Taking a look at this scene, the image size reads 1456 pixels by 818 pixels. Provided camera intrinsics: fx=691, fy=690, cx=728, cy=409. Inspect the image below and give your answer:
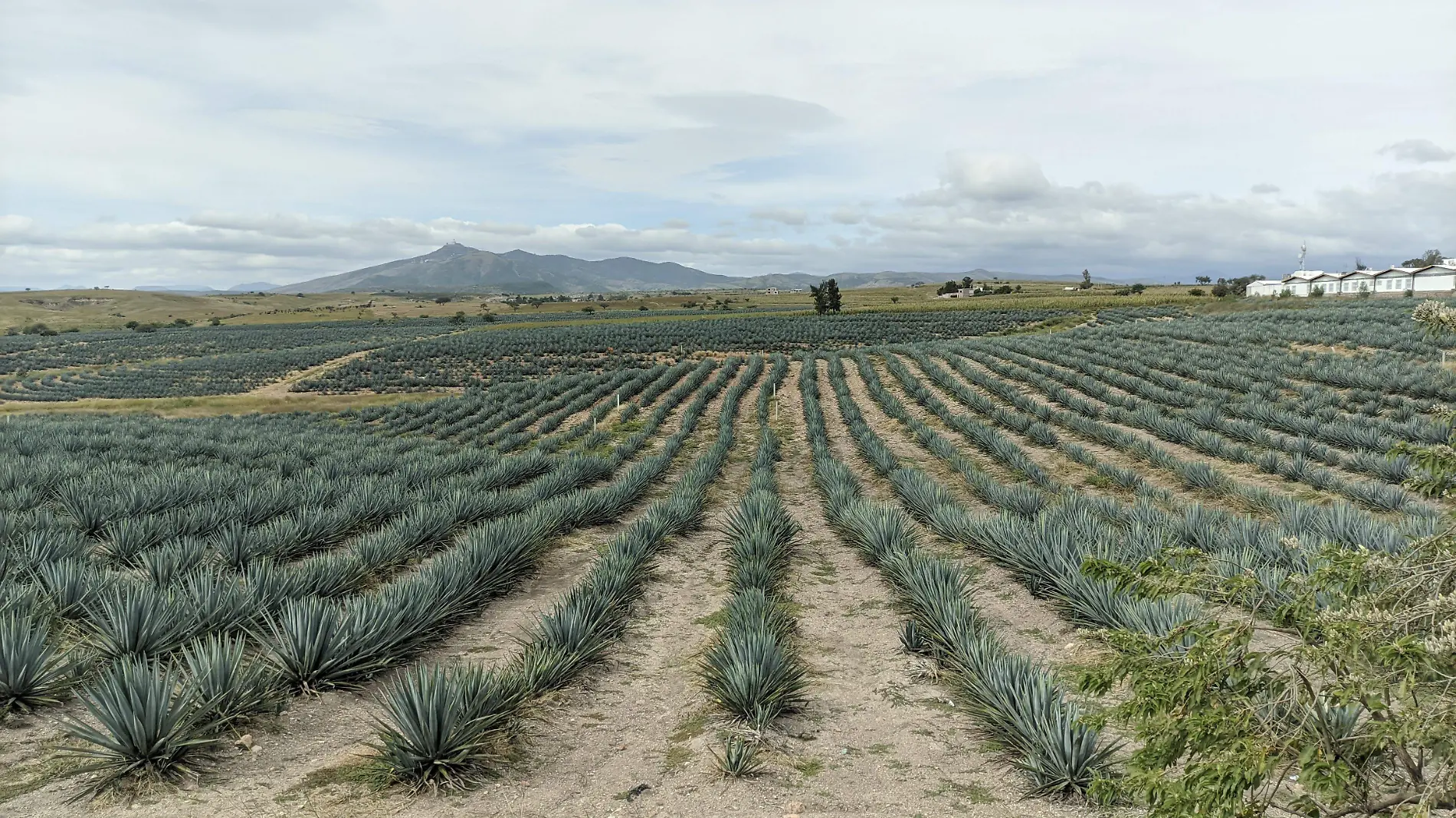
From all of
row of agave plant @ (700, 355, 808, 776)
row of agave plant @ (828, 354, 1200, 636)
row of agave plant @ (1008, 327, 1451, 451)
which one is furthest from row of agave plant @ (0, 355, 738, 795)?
row of agave plant @ (1008, 327, 1451, 451)

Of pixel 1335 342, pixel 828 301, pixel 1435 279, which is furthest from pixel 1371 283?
pixel 1335 342

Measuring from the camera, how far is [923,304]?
281 feet

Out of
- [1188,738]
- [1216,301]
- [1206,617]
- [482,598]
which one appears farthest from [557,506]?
[1216,301]

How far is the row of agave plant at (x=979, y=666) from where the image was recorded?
3.77 metres

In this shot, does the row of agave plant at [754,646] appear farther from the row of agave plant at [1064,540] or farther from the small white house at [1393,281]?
the small white house at [1393,281]

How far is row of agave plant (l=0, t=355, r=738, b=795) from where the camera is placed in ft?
11.3

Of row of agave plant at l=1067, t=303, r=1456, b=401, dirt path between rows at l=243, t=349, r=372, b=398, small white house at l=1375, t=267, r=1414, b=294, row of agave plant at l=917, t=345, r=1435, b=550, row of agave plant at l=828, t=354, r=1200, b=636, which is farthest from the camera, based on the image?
small white house at l=1375, t=267, r=1414, b=294

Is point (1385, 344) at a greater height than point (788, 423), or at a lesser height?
greater

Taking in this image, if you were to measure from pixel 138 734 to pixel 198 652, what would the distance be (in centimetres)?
76

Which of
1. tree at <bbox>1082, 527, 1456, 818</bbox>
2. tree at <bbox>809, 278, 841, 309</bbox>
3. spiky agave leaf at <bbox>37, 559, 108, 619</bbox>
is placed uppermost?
tree at <bbox>809, 278, 841, 309</bbox>

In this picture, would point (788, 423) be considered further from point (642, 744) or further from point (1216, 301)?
point (1216, 301)

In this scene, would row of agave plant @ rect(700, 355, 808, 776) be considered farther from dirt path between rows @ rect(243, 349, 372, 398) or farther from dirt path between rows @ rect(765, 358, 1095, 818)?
dirt path between rows @ rect(243, 349, 372, 398)

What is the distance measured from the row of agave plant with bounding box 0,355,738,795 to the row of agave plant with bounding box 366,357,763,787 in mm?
488

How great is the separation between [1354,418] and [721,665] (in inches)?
666
